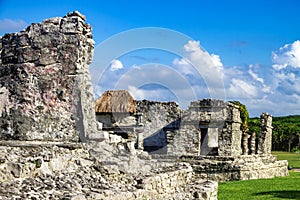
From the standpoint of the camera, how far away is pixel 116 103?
22531mm

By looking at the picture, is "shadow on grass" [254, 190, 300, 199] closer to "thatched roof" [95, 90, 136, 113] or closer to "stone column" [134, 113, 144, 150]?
"stone column" [134, 113, 144, 150]

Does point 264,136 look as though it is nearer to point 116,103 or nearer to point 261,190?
point 116,103

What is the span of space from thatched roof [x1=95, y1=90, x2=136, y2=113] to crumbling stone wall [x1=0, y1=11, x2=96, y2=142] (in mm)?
13982

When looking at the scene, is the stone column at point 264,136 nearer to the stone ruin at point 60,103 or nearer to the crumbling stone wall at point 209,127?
the crumbling stone wall at point 209,127

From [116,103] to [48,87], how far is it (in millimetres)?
14829

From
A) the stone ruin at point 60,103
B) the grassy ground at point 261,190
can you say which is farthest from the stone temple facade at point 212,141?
the stone ruin at point 60,103

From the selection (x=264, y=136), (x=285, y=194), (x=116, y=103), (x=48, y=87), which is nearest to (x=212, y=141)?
(x=264, y=136)

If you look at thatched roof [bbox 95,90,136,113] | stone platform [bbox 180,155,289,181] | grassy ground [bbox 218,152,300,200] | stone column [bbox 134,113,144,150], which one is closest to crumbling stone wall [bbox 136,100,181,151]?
stone column [bbox 134,113,144,150]

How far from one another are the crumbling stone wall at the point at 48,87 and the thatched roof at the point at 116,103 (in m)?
14.0

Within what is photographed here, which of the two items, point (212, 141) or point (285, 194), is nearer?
point (285, 194)

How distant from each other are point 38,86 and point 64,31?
1.01m

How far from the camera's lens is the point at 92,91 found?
317 inches

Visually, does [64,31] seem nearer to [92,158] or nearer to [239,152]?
[92,158]

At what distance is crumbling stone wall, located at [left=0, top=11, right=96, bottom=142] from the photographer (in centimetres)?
763
